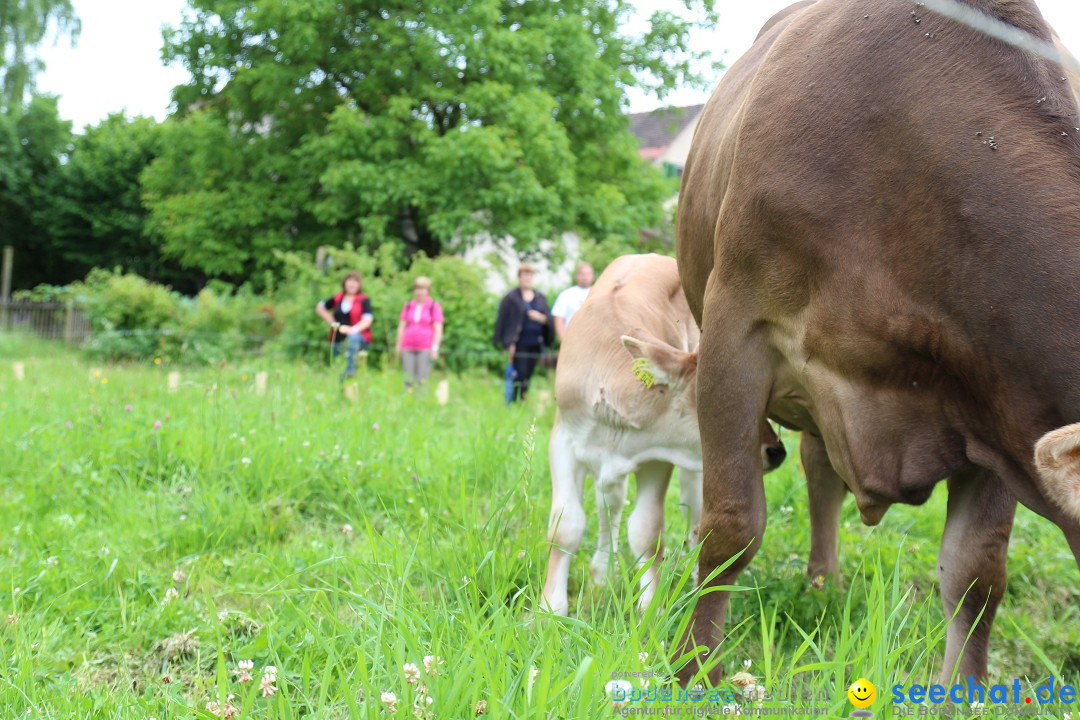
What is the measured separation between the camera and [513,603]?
2912mm

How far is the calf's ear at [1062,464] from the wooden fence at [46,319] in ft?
74.4

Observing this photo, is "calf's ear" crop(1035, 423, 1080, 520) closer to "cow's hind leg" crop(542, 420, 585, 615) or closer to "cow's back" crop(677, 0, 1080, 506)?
"cow's back" crop(677, 0, 1080, 506)

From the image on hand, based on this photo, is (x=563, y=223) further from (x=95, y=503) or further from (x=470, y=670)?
(x=470, y=670)

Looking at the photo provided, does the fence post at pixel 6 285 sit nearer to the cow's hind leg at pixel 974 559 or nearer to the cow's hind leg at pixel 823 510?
the cow's hind leg at pixel 823 510

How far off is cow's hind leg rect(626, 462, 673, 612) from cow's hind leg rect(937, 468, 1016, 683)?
41.0 inches

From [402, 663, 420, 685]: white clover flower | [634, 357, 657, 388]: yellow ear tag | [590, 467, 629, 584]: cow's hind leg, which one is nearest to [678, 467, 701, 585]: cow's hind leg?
[590, 467, 629, 584]: cow's hind leg

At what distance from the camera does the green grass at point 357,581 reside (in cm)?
224

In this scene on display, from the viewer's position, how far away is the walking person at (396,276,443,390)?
434 inches

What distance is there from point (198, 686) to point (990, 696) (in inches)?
80.1

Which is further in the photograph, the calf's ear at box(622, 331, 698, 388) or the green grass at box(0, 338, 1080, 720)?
Result: the calf's ear at box(622, 331, 698, 388)

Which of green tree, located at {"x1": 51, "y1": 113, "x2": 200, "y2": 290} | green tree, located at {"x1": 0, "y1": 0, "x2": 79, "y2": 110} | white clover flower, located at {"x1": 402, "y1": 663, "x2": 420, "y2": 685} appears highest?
green tree, located at {"x1": 0, "y1": 0, "x2": 79, "y2": 110}

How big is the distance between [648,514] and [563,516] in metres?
0.33

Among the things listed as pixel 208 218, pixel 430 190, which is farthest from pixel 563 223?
pixel 208 218

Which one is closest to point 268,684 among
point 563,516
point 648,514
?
point 563,516
